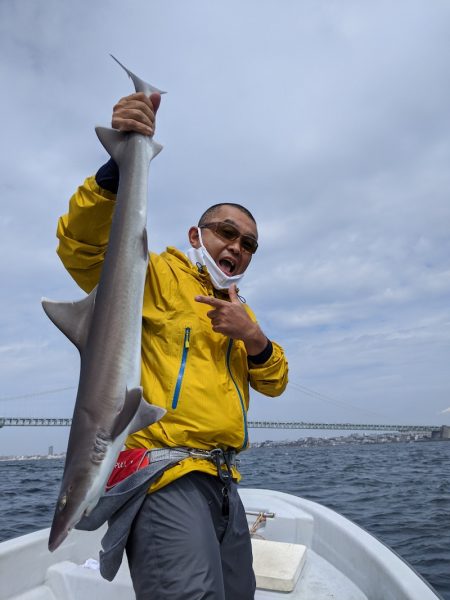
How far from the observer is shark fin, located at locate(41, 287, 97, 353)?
2508mm

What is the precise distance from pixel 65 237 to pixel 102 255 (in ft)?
0.72

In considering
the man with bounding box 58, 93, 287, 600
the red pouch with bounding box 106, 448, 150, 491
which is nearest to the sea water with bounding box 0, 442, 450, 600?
the man with bounding box 58, 93, 287, 600

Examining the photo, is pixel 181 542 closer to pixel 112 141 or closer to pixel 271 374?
pixel 271 374

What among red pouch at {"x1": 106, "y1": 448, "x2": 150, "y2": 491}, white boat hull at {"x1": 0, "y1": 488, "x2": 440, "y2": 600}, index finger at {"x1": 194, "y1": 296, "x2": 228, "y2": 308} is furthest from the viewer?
white boat hull at {"x1": 0, "y1": 488, "x2": 440, "y2": 600}

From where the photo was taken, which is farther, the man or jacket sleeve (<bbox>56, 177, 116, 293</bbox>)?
jacket sleeve (<bbox>56, 177, 116, 293</bbox>)

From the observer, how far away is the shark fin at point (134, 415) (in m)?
2.16

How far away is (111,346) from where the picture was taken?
233 centimetres

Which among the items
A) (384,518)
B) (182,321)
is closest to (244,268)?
(182,321)

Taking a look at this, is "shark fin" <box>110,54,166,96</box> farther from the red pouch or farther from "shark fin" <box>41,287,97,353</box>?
the red pouch

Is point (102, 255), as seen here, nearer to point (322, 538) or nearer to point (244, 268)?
point (244, 268)

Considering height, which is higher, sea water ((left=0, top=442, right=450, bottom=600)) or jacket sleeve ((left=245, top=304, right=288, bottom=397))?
jacket sleeve ((left=245, top=304, right=288, bottom=397))

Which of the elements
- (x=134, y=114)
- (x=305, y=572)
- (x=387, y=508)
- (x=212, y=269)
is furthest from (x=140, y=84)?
(x=387, y=508)

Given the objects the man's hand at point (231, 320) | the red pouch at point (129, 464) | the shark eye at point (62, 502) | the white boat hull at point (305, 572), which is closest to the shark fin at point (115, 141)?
the man's hand at point (231, 320)

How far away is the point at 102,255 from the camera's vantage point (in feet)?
8.82
